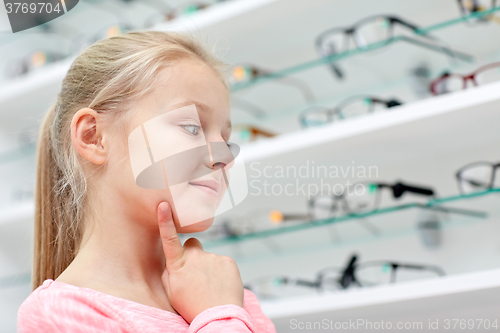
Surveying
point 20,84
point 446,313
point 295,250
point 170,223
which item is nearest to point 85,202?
point 170,223

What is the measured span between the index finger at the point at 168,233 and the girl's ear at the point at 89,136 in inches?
3.6

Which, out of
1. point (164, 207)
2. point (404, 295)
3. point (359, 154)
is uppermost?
point (164, 207)

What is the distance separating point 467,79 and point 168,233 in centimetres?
74

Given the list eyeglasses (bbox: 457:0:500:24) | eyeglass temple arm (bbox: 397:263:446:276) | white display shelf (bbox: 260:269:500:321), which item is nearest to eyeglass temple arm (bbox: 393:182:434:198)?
eyeglass temple arm (bbox: 397:263:446:276)

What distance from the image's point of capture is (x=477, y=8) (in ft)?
3.21

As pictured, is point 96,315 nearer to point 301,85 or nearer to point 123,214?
point 123,214

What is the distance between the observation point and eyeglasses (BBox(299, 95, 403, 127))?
1.00m

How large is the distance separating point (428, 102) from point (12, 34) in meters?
1.48

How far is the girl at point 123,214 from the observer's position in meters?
0.40

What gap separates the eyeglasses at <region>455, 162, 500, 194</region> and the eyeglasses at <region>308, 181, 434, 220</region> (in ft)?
0.23

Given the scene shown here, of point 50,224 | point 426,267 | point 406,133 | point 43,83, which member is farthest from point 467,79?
point 43,83

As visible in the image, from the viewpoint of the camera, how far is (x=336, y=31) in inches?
43.8

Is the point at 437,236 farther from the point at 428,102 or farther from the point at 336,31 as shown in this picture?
the point at 336,31

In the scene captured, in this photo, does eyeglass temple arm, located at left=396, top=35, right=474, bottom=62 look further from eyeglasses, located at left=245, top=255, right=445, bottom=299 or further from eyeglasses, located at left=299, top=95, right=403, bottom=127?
eyeglasses, located at left=245, top=255, right=445, bottom=299
